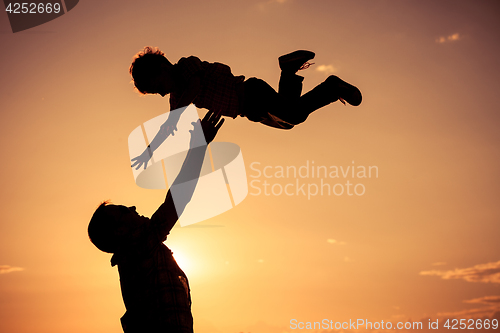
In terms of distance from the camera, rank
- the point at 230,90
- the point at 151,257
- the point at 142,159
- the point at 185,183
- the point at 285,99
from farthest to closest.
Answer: the point at 285,99
the point at 230,90
the point at 142,159
the point at 151,257
the point at 185,183

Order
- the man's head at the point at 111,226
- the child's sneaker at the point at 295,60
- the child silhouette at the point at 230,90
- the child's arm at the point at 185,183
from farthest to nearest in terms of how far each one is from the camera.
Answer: the child's sneaker at the point at 295,60 → the child silhouette at the point at 230,90 → the man's head at the point at 111,226 → the child's arm at the point at 185,183

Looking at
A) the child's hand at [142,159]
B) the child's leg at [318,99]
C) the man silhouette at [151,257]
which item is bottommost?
the man silhouette at [151,257]

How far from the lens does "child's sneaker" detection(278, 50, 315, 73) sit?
13.0 feet

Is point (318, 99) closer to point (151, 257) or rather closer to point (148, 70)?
point (148, 70)

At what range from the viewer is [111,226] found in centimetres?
288

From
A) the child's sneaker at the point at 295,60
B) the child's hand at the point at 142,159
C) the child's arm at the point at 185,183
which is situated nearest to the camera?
the child's arm at the point at 185,183

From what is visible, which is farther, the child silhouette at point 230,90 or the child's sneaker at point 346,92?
the child's sneaker at point 346,92

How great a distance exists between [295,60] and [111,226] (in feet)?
7.43

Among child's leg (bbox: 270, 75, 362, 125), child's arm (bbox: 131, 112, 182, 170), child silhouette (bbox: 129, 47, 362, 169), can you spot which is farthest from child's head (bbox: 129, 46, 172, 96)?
child's leg (bbox: 270, 75, 362, 125)

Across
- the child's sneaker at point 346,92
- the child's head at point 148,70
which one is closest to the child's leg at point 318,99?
the child's sneaker at point 346,92

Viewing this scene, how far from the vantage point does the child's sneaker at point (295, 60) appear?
396 cm

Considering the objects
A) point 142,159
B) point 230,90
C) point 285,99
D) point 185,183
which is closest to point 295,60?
point 285,99

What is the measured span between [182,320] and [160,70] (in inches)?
82.5

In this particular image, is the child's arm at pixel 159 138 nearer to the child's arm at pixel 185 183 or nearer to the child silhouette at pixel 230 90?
the child silhouette at pixel 230 90
